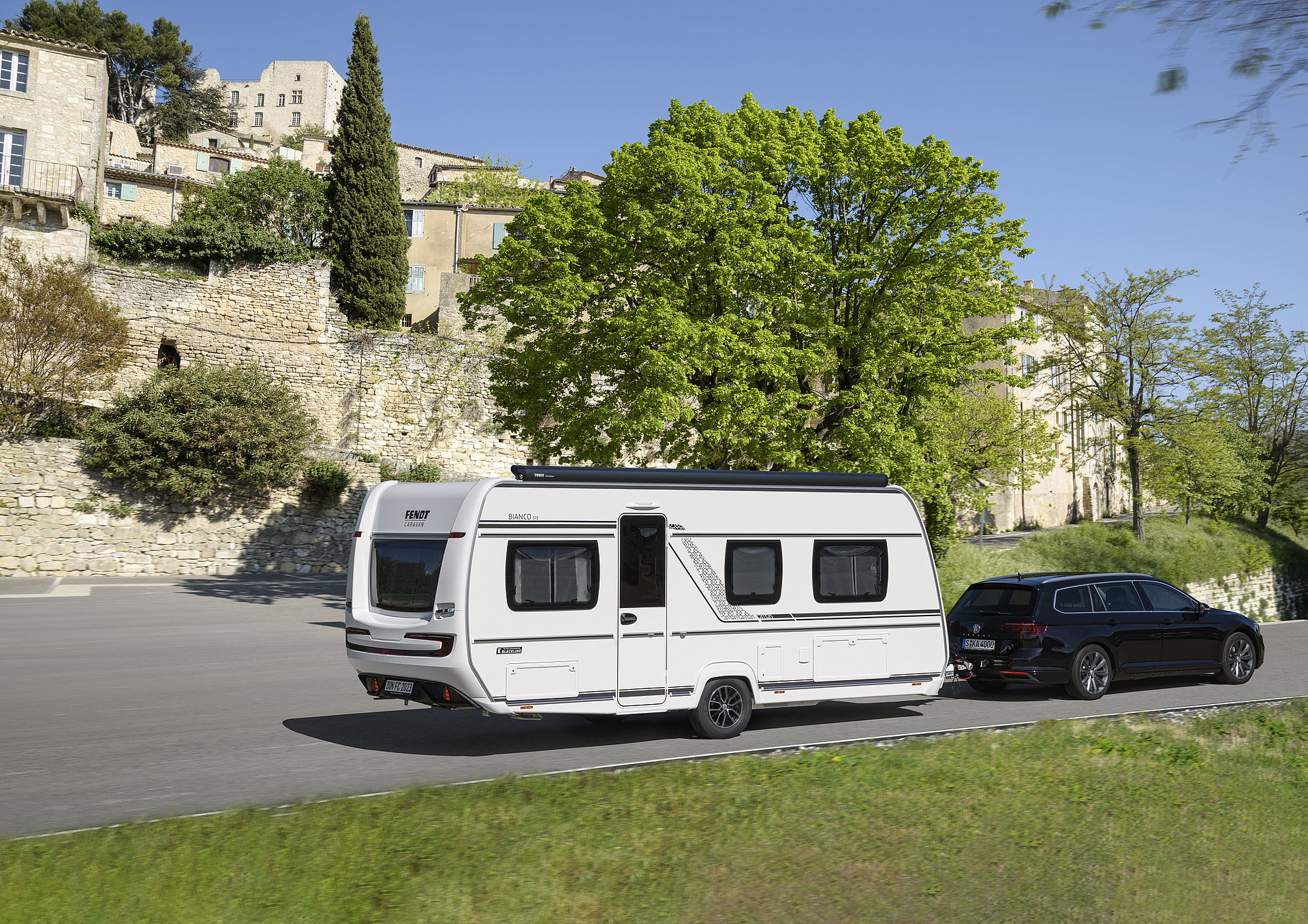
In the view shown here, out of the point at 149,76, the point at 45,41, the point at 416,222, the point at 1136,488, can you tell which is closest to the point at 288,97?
the point at 149,76

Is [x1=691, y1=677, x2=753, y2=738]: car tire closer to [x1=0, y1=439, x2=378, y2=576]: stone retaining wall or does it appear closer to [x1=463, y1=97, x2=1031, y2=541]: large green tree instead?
[x1=463, y1=97, x2=1031, y2=541]: large green tree

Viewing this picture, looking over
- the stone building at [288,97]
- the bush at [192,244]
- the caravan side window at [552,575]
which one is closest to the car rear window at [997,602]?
the caravan side window at [552,575]

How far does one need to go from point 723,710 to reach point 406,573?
134 inches

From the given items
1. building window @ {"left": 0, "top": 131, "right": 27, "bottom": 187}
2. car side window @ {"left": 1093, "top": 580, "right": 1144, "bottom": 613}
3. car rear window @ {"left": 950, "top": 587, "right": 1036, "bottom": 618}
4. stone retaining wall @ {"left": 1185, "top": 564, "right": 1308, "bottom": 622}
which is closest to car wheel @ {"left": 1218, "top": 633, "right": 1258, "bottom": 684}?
car side window @ {"left": 1093, "top": 580, "right": 1144, "bottom": 613}

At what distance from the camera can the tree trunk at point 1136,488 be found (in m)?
39.8

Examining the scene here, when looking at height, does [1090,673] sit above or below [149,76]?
below

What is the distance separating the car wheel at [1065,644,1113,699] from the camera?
11898mm

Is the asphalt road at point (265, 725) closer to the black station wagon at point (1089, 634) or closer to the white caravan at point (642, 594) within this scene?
the black station wagon at point (1089, 634)

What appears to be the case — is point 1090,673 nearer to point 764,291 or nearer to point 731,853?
point 731,853

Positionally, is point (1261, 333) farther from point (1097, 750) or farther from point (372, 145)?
point (1097, 750)

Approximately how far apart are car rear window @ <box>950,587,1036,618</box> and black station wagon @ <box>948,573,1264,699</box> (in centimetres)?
1

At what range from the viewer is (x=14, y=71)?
3738 cm

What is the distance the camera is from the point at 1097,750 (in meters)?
8.48

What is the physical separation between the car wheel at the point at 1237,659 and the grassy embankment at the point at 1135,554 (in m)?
11.5
